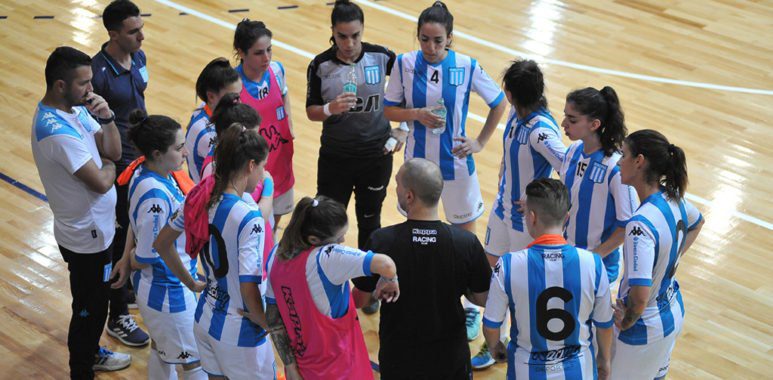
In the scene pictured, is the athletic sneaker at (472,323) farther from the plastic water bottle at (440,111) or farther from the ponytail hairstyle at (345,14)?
the ponytail hairstyle at (345,14)

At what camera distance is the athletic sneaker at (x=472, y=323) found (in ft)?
20.3

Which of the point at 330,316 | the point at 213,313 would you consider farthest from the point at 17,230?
the point at 330,316

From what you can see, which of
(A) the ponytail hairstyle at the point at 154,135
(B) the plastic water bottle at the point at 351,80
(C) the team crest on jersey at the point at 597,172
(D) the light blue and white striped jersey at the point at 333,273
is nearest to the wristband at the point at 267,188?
(A) the ponytail hairstyle at the point at 154,135

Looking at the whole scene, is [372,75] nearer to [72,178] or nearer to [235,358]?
[72,178]

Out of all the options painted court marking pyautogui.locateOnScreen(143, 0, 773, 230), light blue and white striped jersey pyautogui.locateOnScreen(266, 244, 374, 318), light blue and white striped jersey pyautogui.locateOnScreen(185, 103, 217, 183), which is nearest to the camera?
light blue and white striped jersey pyautogui.locateOnScreen(266, 244, 374, 318)

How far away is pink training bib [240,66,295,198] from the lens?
20.3 feet

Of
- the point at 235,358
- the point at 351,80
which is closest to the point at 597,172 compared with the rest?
the point at 351,80

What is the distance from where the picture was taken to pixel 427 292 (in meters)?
4.15

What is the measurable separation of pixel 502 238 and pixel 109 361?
282cm

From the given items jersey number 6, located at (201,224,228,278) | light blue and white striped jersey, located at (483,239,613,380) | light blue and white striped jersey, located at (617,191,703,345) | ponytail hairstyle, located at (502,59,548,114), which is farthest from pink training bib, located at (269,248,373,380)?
ponytail hairstyle, located at (502,59,548,114)

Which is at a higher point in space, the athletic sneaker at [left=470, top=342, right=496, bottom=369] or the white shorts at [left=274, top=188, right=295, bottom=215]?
the white shorts at [left=274, top=188, right=295, bottom=215]

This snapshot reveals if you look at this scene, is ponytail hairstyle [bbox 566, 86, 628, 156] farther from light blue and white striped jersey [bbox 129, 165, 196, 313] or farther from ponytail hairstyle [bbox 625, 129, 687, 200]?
light blue and white striped jersey [bbox 129, 165, 196, 313]

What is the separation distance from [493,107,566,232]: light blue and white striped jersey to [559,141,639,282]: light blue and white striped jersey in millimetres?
163

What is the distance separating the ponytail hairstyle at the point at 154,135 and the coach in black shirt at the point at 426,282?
1.35 meters
